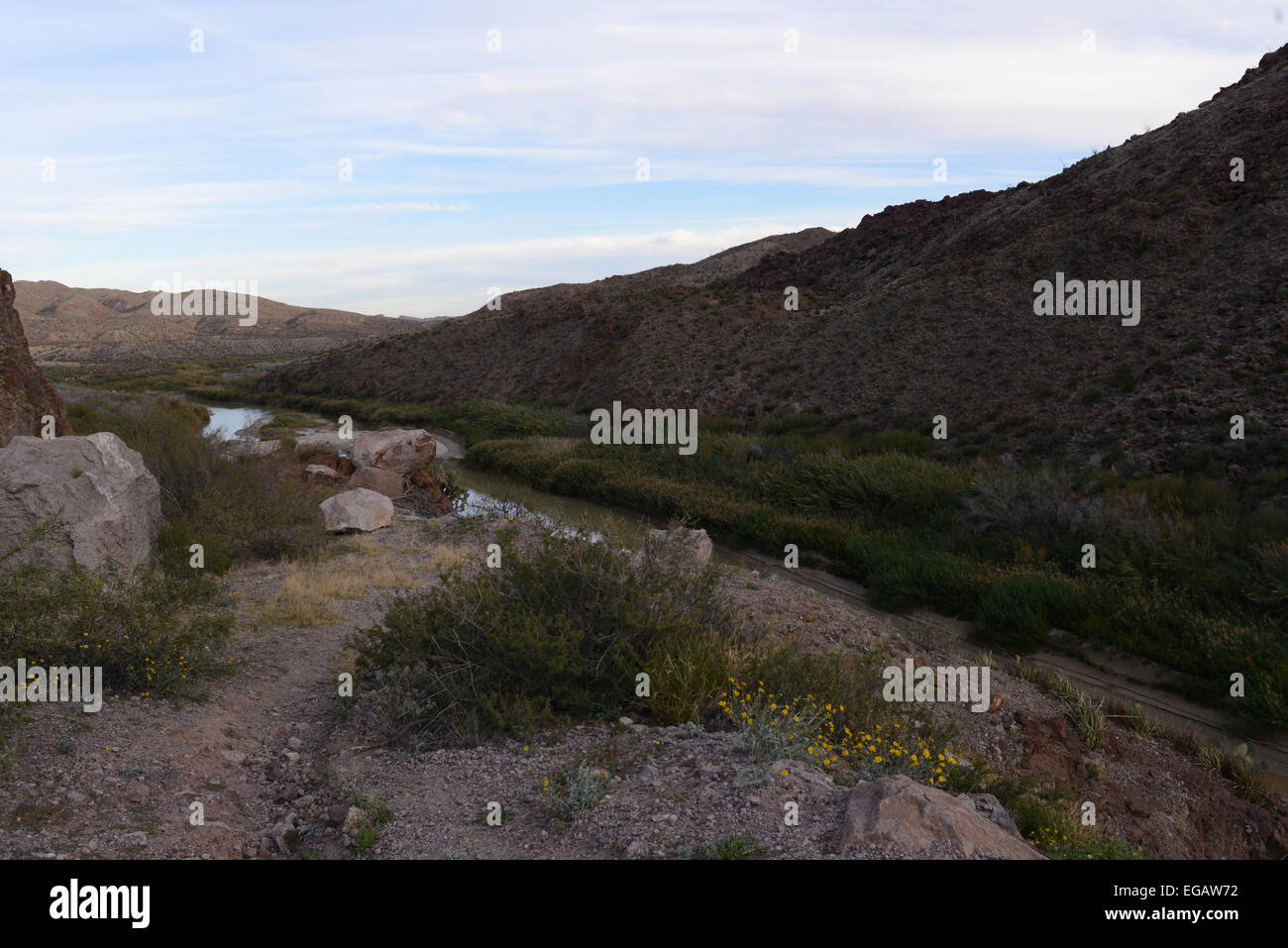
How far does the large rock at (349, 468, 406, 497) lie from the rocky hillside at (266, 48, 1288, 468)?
38.4 ft

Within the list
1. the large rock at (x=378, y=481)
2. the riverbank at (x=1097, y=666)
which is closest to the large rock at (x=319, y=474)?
the large rock at (x=378, y=481)

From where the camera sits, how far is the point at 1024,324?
22.4 m

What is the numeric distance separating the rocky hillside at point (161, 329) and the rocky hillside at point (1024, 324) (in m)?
67.9

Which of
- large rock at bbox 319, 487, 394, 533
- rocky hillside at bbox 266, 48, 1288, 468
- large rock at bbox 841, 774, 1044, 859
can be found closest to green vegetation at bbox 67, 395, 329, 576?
large rock at bbox 319, 487, 394, 533

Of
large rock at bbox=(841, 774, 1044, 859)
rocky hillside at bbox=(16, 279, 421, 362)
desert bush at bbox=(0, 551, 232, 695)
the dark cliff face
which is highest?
rocky hillside at bbox=(16, 279, 421, 362)

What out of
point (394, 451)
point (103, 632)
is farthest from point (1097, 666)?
point (394, 451)

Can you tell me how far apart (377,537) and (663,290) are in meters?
30.2

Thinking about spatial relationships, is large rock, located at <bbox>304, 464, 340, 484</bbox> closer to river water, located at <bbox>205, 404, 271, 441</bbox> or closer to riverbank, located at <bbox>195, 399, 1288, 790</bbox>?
riverbank, located at <bbox>195, 399, 1288, 790</bbox>

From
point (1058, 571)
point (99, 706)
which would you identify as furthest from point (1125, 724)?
point (99, 706)

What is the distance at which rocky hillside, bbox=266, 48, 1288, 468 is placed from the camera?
17.1m

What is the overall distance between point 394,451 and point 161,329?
428 feet

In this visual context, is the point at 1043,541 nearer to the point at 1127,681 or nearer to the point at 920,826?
the point at 1127,681

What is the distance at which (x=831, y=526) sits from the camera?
1552cm

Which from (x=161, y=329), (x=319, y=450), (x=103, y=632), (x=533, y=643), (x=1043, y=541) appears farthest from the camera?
(x=161, y=329)
